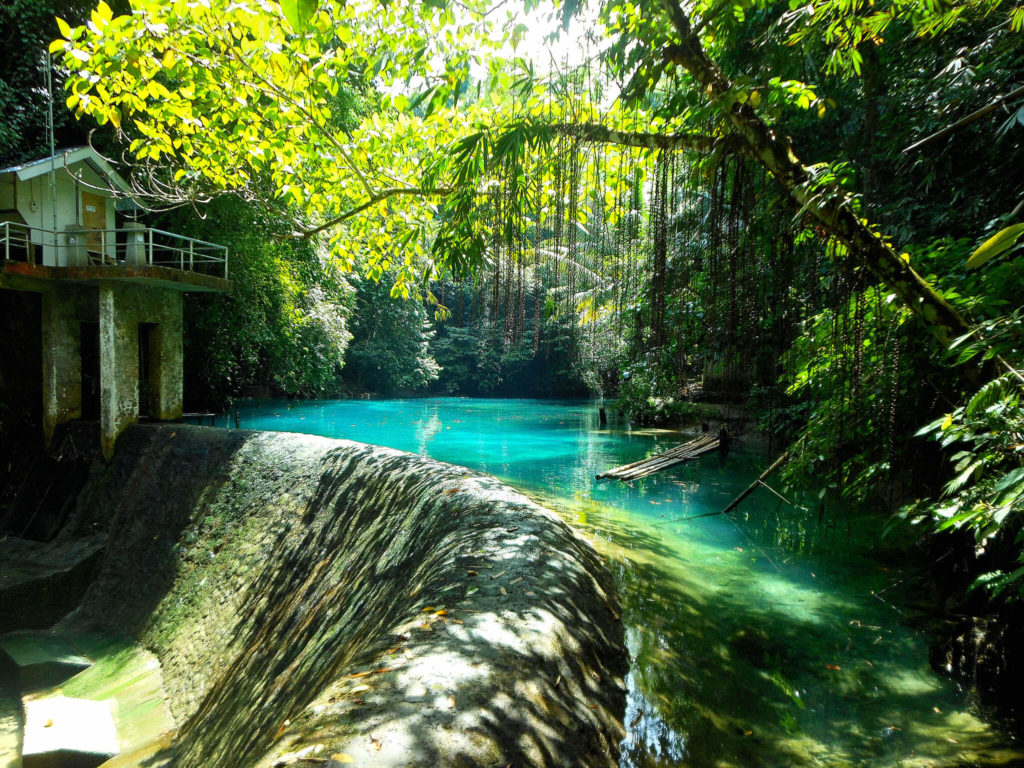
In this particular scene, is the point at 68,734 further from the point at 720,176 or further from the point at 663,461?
the point at 663,461

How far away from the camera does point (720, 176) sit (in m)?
3.40

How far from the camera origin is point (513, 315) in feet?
12.5

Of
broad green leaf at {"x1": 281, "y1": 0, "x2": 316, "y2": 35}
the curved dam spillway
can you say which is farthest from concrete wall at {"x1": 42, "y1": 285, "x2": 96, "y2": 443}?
broad green leaf at {"x1": 281, "y1": 0, "x2": 316, "y2": 35}

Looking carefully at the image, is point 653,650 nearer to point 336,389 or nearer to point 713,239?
point 713,239

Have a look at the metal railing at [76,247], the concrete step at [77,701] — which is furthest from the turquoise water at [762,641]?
the metal railing at [76,247]

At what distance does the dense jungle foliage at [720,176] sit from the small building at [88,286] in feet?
6.20

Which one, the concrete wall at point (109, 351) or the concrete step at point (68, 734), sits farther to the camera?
the concrete wall at point (109, 351)

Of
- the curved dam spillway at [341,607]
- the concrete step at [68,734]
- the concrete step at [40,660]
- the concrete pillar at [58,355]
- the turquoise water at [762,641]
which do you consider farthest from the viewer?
the concrete pillar at [58,355]

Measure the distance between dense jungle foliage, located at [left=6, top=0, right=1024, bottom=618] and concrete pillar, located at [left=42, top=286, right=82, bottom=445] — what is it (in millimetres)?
2962

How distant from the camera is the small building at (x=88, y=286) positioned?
9.61 metres

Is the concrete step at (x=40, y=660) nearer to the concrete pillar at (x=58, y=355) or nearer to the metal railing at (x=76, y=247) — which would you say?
the concrete pillar at (x=58, y=355)

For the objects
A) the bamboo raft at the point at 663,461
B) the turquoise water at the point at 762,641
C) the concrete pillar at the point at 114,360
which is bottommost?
the turquoise water at the point at 762,641

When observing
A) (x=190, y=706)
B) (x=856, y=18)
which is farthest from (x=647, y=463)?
(x=856, y=18)

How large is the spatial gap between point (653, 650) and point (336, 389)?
95.3 ft
